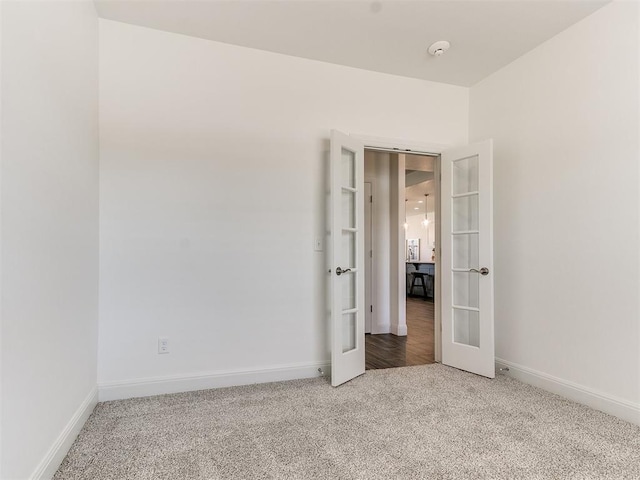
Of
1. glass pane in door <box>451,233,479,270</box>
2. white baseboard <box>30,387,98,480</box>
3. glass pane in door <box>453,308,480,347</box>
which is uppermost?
glass pane in door <box>451,233,479,270</box>

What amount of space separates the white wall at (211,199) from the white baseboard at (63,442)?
0.33m

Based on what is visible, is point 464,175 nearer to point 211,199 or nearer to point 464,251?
point 464,251

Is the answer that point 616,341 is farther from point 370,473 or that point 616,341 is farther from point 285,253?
point 285,253

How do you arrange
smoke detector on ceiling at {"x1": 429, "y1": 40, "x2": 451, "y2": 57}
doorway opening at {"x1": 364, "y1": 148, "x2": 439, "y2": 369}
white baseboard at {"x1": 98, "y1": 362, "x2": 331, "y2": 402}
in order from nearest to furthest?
white baseboard at {"x1": 98, "y1": 362, "x2": 331, "y2": 402} < smoke detector on ceiling at {"x1": 429, "y1": 40, "x2": 451, "y2": 57} < doorway opening at {"x1": 364, "y1": 148, "x2": 439, "y2": 369}

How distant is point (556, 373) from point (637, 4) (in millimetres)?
2514

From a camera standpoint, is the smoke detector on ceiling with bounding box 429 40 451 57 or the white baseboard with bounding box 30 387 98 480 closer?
the white baseboard with bounding box 30 387 98 480

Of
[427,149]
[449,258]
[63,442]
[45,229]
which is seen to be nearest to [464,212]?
[449,258]

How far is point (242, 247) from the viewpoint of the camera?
2.88 m

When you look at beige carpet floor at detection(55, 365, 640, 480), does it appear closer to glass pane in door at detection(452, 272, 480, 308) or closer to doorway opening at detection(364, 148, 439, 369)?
glass pane in door at detection(452, 272, 480, 308)

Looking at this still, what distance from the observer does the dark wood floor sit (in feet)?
11.6

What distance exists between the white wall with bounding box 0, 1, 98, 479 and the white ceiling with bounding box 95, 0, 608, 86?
61cm

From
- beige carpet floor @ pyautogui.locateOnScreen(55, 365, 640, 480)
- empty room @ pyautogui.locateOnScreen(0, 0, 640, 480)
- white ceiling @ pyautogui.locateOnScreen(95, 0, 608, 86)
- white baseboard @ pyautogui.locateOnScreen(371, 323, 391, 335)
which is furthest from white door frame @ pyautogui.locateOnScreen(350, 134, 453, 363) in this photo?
white baseboard @ pyautogui.locateOnScreen(371, 323, 391, 335)

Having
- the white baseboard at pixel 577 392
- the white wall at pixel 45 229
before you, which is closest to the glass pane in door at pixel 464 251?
the white baseboard at pixel 577 392

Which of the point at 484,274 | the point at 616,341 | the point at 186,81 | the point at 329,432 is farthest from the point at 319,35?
Answer: the point at 616,341
